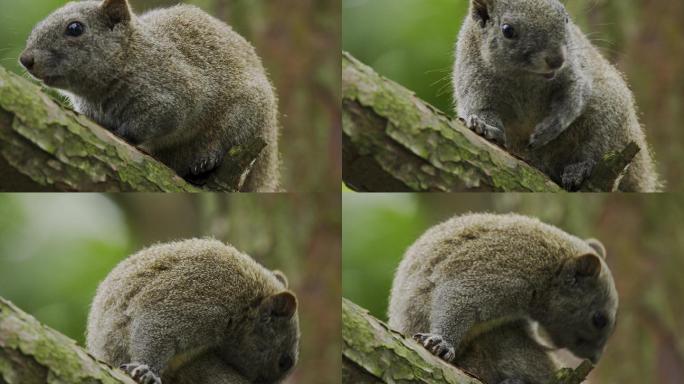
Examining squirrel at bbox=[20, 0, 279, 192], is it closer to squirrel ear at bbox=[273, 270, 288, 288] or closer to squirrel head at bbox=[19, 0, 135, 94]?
squirrel head at bbox=[19, 0, 135, 94]

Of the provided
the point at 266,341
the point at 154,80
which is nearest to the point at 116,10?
the point at 154,80

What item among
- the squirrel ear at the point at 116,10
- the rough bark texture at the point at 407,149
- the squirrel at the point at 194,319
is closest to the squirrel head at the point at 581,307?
the rough bark texture at the point at 407,149

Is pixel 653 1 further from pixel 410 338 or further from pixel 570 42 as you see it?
pixel 410 338

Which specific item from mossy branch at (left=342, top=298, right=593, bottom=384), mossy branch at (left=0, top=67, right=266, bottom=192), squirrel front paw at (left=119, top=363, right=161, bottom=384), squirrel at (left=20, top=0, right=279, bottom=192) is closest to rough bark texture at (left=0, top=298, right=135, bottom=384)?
squirrel front paw at (left=119, top=363, right=161, bottom=384)

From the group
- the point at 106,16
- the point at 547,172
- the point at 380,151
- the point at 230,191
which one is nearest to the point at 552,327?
the point at 547,172

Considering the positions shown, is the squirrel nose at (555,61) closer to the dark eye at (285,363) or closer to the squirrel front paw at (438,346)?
the squirrel front paw at (438,346)

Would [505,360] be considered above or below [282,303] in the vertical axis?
below

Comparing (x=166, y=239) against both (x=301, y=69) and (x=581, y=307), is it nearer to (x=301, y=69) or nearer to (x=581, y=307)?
(x=301, y=69)
